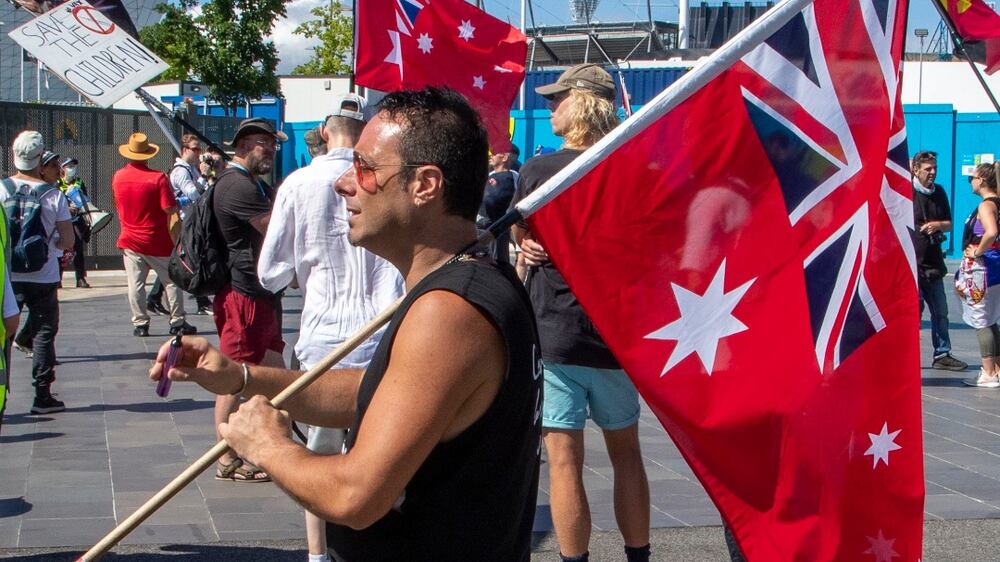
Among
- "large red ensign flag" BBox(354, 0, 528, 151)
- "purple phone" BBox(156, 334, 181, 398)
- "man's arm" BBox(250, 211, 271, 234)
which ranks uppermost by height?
"large red ensign flag" BBox(354, 0, 528, 151)

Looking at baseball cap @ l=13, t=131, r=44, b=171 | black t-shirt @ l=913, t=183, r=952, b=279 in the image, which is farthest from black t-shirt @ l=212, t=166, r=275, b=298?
black t-shirt @ l=913, t=183, r=952, b=279

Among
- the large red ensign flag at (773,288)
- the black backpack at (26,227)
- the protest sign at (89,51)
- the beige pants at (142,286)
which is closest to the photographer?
the large red ensign flag at (773,288)

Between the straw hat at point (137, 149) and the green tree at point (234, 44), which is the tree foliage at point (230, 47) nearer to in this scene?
the green tree at point (234, 44)

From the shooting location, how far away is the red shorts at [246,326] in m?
6.23

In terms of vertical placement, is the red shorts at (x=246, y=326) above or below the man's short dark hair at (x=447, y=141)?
below

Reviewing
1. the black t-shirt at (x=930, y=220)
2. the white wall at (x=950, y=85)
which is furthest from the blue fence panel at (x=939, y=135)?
the black t-shirt at (x=930, y=220)

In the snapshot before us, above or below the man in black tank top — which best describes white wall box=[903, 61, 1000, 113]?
above

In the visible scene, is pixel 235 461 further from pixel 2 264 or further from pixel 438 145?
pixel 438 145

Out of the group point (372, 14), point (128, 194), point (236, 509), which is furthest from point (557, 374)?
point (128, 194)

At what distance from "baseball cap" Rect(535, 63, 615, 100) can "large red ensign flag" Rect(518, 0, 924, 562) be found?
192 cm

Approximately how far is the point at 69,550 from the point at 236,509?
2.94 feet

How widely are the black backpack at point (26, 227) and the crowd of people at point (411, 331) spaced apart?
1 centimetres

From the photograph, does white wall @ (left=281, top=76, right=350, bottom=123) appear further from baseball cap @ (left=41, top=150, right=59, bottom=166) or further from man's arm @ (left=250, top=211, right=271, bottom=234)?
man's arm @ (left=250, top=211, right=271, bottom=234)

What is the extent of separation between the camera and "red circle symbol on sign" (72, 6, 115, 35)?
324 inches
